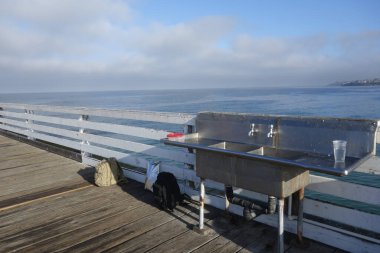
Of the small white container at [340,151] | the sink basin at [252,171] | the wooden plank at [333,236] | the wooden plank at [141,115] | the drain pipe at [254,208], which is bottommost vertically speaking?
the wooden plank at [333,236]

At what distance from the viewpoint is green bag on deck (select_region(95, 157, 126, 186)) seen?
16.3 feet

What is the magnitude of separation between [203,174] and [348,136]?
141 cm

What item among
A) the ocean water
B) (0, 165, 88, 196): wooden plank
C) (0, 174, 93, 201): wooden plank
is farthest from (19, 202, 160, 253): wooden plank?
the ocean water

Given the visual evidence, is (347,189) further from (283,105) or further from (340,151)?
(283,105)

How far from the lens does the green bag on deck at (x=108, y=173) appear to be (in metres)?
4.97

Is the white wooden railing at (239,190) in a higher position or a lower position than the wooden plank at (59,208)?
higher

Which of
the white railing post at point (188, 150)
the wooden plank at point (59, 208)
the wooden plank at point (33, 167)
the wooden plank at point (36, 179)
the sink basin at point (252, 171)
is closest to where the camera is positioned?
the sink basin at point (252, 171)

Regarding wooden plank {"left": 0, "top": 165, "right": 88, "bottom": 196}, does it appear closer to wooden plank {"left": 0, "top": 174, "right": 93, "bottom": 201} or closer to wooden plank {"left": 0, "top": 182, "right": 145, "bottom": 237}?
wooden plank {"left": 0, "top": 174, "right": 93, "bottom": 201}

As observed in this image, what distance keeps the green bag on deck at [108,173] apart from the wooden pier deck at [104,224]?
13 centimetres

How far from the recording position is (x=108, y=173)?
504 centimetres

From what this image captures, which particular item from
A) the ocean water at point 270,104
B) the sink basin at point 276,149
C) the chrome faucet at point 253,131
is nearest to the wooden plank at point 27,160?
the sink basin at point 276,149

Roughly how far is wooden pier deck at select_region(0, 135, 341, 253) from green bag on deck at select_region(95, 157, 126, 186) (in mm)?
127

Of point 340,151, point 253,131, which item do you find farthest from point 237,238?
point 340,151

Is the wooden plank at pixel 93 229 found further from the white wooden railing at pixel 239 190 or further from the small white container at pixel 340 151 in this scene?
the small white container at pixel 340 151
